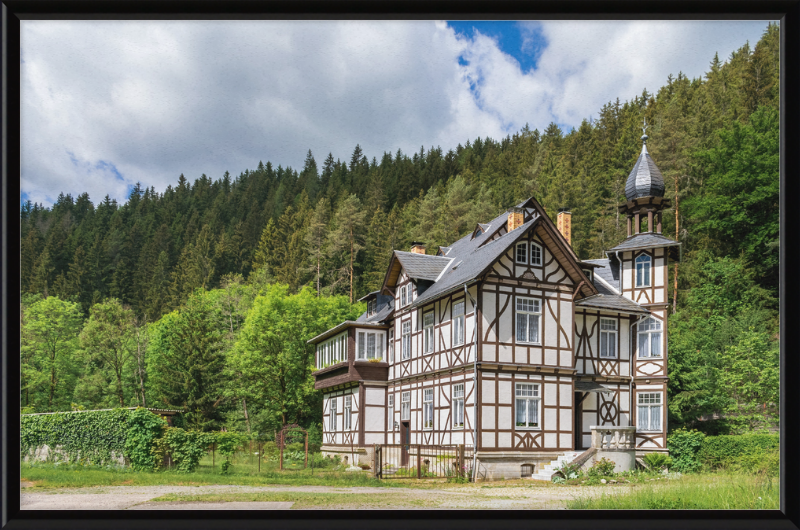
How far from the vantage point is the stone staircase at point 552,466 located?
22.5 metres

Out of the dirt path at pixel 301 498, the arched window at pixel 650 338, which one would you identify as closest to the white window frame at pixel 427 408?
the dirt path at pixel 301 498

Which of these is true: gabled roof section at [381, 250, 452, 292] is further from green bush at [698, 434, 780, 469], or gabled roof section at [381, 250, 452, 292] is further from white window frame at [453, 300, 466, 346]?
green bush at [698, 434, 780, 469]

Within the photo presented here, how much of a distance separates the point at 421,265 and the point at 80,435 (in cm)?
1338

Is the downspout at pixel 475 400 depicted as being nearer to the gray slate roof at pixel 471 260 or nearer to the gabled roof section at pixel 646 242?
the gray slate roof at pixel 471 260

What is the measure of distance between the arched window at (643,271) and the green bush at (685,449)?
5.94 metres

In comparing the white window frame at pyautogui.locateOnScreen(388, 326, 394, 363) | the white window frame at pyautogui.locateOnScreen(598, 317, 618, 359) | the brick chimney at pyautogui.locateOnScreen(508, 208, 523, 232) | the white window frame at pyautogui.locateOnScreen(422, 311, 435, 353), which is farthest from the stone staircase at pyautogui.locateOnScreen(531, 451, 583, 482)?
the white window frame at pyautogui.locateOnScreen(388, 326, 394, 363)

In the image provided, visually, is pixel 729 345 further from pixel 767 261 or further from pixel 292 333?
pixel 292 333

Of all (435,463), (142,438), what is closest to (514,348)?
(435,463)

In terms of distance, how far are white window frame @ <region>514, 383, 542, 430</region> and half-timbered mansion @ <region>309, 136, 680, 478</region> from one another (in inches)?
1.9

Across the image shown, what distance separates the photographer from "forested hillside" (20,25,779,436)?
114 feet

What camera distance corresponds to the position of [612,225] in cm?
4672

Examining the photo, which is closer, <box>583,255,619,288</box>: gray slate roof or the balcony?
<box>583,255,619,288</box>: gray slate roof
